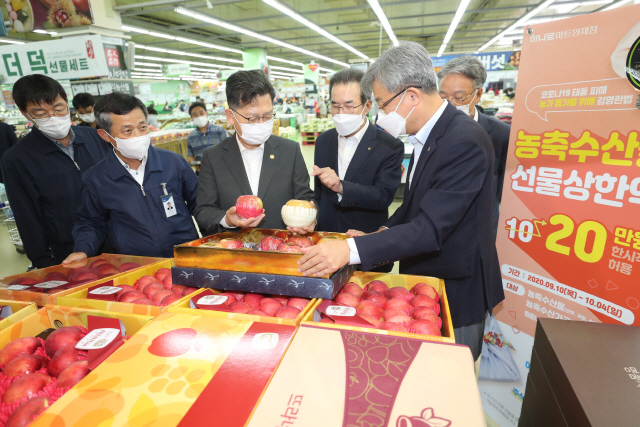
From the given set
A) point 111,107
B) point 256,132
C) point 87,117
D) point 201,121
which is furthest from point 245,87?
point 201,121

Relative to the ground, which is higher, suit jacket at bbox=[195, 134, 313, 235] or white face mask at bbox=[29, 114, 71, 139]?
white face mask at bbox=[29, 114, 71, 139]

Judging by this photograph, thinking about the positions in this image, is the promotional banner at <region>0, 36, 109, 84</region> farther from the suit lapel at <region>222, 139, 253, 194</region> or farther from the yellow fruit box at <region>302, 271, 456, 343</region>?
the yellow fruit box at <region>302, 271, 456, 343</region>

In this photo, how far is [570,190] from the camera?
6.26ft

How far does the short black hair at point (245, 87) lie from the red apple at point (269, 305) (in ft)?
3.87

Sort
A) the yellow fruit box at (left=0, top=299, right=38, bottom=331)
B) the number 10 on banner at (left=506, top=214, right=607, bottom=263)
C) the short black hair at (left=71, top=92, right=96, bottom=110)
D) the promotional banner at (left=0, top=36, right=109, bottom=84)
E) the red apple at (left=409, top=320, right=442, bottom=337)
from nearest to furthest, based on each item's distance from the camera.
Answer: the red apple at (left=409, top=320, right=442, bottom=337) < the yellow fruit box at (left=0, top=299, right=38, bottom=331) < the number 10 on banner at (left=506, top=214, right=607, bottom=263) < the short black hair at (left=71, top=92, right=96, bottom=110) < the promotional banner at (left=0, top=36, right=109, bottom=84)

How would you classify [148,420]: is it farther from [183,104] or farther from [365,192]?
[183,104]

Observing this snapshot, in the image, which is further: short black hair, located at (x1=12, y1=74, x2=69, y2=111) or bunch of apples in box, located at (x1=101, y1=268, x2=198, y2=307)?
short black hair, located at (x1=12, y1=74, x2=69, y2=111)

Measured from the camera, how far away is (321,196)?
2814mm

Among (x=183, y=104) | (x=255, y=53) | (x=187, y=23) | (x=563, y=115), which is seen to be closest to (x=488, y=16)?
(x=255, y=53)

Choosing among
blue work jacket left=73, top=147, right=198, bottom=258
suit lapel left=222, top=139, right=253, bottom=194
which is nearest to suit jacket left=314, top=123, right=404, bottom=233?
suit lapel left=222, top=139, right=253, bottom=194

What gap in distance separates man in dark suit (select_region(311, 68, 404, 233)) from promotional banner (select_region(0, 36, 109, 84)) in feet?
16.3

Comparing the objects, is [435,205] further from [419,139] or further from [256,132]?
[256,132]

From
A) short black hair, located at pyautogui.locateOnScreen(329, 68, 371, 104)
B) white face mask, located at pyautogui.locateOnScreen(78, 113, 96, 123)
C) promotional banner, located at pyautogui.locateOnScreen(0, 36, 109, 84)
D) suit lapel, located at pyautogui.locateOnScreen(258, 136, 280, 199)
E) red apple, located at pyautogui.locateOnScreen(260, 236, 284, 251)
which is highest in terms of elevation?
promotional banner, located at pyautogui.locateOnScreen(0, 36, 109, 84)

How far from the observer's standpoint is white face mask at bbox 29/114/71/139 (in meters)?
2.74
